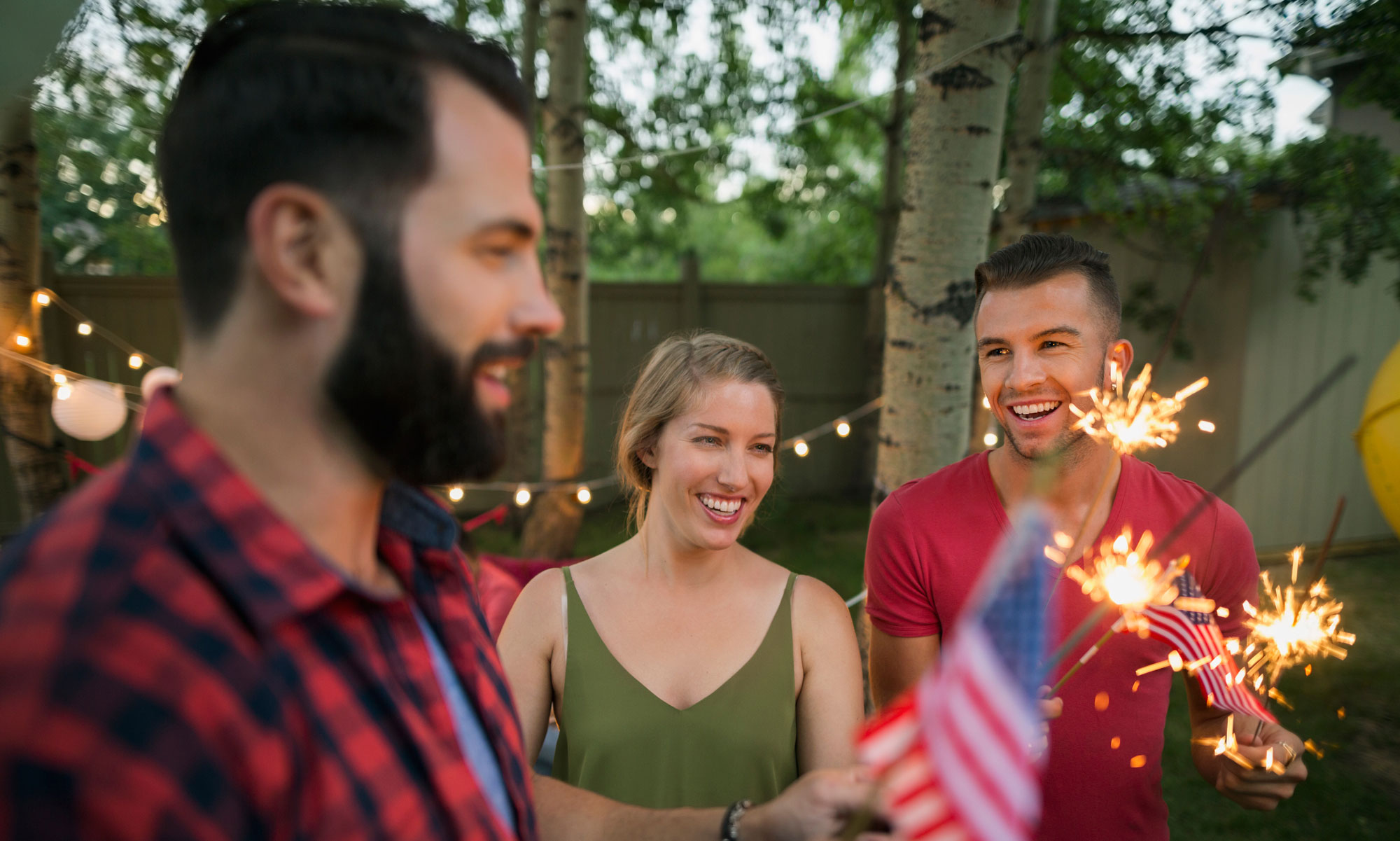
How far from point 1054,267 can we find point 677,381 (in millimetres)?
1042

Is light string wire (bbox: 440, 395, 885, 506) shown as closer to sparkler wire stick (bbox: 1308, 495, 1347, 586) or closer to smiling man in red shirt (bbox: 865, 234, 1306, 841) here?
smiling man in red shirt (bbox: 865, 234, 1306, 841)

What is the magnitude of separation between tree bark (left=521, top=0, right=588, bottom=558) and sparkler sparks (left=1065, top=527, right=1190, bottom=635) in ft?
13.8

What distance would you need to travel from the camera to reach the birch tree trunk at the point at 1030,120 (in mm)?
5348

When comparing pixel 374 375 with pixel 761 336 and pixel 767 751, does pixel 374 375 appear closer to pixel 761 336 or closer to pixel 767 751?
pixel 767 751

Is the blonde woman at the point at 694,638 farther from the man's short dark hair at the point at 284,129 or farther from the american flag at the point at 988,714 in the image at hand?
the man's short dark hair at the point at 284,129

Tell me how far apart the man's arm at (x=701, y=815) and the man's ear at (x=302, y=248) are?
1.00 m

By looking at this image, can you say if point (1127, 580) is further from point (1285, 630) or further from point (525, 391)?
point (525, 391)

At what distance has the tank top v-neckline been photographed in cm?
183

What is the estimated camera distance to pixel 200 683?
0.73 meters

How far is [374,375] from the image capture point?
89 cm

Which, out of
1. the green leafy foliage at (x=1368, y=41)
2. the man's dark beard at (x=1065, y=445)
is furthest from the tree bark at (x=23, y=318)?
the green leafy foliage at (x=1368, y=41)

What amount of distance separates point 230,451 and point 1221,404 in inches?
304

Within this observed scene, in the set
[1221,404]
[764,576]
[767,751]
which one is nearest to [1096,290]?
→ [764,576]

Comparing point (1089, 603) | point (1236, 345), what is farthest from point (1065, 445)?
point (1236, 345)
